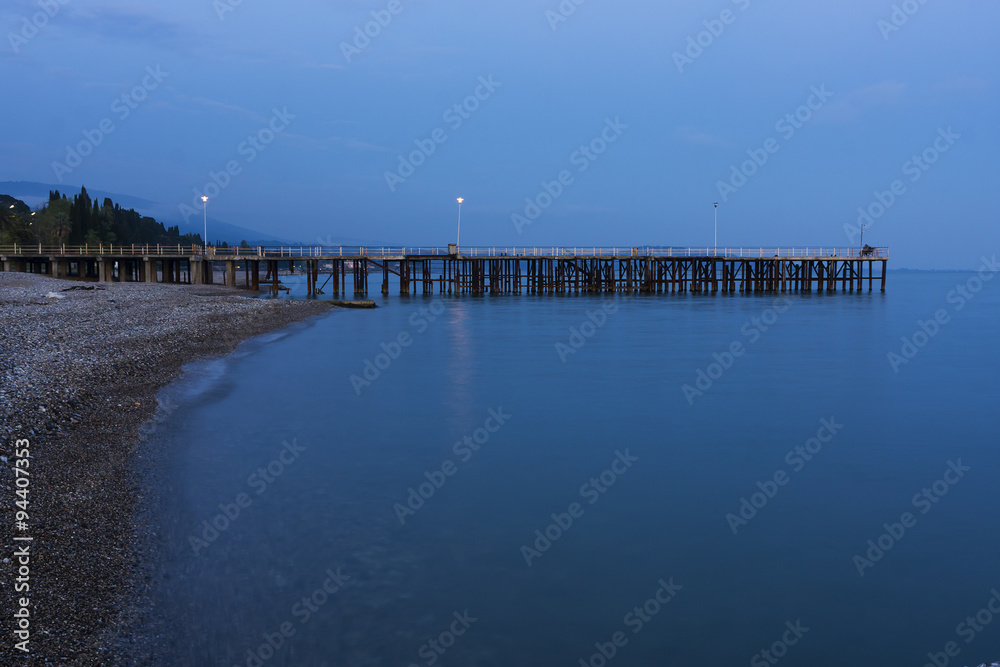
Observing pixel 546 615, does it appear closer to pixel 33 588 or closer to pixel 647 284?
pixel 33 588

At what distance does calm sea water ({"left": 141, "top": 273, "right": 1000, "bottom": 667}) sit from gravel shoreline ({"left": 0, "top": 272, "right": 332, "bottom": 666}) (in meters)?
0.52

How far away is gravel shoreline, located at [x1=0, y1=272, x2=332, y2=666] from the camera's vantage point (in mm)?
6977

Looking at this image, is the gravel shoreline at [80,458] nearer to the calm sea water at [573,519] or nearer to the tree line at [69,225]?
the calm sea water at [573,519]

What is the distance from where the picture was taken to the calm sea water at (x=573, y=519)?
7.67m

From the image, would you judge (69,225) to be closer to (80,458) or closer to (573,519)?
(80,458)

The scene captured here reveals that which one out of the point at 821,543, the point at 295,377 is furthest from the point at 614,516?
the point at 295,377

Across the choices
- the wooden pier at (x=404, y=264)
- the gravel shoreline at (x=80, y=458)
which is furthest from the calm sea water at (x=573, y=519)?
the wooden pier at (x=404, y=264)

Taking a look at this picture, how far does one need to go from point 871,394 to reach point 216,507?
1757 centimetres

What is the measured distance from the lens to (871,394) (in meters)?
21.9

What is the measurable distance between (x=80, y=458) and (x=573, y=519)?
6.86 metres

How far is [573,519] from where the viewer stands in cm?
1102

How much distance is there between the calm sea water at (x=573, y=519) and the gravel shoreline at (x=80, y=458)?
1.69ft

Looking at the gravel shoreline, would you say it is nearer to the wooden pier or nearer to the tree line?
the wooden pier

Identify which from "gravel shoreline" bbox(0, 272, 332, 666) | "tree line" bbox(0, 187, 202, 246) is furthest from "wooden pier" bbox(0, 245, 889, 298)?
"gravel shoreline" bbox(0, 272, 332, 666)
